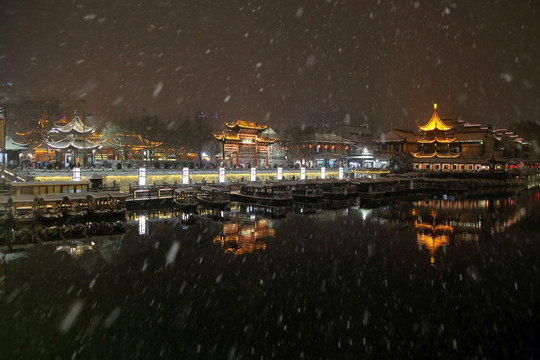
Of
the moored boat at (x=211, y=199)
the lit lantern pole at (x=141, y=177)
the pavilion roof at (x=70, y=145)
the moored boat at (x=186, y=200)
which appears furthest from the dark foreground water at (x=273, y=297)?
the pavilion roof at (x=70, y=145)

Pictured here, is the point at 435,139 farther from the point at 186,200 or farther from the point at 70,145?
the point at 70,145

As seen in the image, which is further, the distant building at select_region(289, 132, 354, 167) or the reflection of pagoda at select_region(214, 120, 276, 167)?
the distant building at select_region(289, 132, 354, 167)

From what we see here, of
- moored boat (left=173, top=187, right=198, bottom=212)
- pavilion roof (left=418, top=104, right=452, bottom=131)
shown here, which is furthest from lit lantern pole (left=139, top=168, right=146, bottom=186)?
pavilion roof (left=418, top=104, right=452, bottom=131)

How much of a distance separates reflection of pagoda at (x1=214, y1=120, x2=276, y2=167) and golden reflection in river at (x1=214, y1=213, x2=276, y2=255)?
25913 mm

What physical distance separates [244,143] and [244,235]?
34628 millimetres

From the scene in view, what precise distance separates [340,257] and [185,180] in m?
27.7

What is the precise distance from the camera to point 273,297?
47.2ft

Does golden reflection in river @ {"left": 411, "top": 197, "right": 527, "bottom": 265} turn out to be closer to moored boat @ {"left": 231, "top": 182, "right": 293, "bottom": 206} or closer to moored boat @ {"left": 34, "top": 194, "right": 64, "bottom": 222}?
moored boat @ {"left": 231, "top": 182, "right": 293, "bottom": 206}

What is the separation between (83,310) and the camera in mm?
12891

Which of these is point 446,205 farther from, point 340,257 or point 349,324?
point 349,324

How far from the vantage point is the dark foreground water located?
1084cm

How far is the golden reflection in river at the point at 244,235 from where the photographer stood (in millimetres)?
21906

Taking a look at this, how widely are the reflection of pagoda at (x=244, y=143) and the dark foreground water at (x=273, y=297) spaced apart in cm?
3216

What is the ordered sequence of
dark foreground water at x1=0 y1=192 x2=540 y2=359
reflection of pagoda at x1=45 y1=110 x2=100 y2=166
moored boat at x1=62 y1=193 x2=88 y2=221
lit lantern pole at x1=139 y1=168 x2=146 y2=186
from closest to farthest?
dark foreground water at x1=0 y1=192 x2=540 y2=359 < moored boat at x1=62 y1=193 x2=88 y2=221 < lit lantern pole at x1=139 y1=168 x2=146 y2=186 < reflection of pagoda at x1=45 y1=110 x2=100 y2=166
